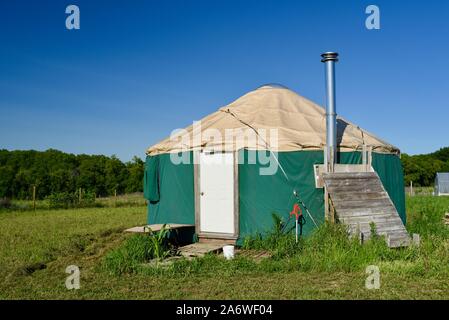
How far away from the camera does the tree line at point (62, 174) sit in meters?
30.7

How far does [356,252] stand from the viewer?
5.73 meters

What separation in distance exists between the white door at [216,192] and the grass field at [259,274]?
1.05 metres

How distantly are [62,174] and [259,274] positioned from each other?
29267mm

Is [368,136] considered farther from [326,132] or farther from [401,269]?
[401,269]

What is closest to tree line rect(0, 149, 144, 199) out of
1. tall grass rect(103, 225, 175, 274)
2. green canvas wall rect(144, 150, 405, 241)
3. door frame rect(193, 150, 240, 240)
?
green canvas wall rect(144, 150, 405, 241)

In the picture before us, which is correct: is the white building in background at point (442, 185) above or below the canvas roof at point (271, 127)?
below

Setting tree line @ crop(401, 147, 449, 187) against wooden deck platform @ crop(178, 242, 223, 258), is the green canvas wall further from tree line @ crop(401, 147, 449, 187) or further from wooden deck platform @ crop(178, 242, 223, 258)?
tree line @ crop(401, 147, 449, 187)

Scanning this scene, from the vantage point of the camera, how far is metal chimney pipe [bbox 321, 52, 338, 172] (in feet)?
23.6

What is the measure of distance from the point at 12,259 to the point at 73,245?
1.06m

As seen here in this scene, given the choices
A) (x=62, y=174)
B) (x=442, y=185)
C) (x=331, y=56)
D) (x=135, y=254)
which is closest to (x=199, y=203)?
(x=135, y=254)

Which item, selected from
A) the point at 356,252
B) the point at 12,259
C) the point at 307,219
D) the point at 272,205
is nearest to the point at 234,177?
the point at 272,205

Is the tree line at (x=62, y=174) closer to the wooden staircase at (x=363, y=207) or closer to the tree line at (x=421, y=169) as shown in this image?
the wooden staircase at (x=363, y=207)

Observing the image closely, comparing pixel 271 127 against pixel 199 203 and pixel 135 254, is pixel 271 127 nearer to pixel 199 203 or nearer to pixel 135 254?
pixel 199 203

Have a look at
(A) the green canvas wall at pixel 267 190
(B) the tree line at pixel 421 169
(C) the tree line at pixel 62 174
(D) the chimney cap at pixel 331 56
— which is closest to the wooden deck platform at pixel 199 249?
(A) the green canvas wall at pixel 267 190
